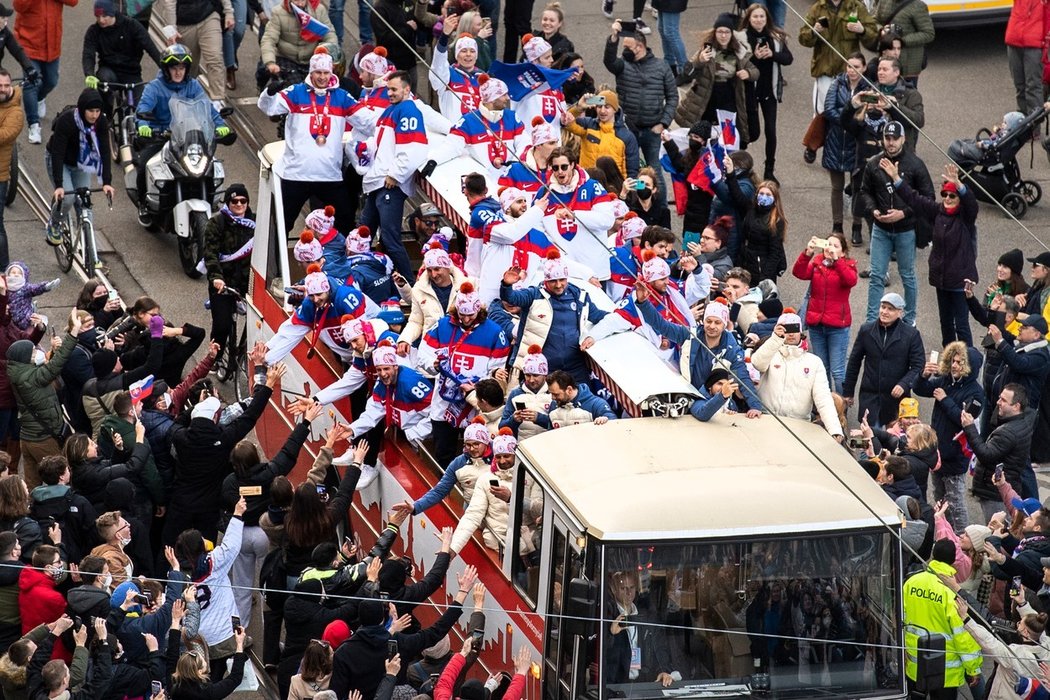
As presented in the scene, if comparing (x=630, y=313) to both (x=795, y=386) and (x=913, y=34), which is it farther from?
(x=913, y=34)

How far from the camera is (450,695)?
1141cm

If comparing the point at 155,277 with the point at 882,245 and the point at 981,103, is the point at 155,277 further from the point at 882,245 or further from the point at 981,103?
the point at 981,103

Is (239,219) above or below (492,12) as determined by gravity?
above

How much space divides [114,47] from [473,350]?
7860mm

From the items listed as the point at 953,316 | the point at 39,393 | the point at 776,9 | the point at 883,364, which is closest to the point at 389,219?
the point at 39,393

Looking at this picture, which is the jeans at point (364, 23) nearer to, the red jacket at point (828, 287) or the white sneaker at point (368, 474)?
the red jacket at point (828, 287)

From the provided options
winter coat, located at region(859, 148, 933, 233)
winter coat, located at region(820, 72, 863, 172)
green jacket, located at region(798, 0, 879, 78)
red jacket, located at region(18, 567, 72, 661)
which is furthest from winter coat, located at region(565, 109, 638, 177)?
red jacket, located at region(18, 567, 72, 661)

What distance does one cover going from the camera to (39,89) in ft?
67.2

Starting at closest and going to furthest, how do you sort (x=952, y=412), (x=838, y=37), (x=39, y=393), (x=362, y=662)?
(x=362, y=662)
(x=39, y=393)
(x=952, y=412)
(x=838, y=37)

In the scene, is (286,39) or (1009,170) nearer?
(1009,170)

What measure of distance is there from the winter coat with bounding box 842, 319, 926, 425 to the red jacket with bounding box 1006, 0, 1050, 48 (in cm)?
570

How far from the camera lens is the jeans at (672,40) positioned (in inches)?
832

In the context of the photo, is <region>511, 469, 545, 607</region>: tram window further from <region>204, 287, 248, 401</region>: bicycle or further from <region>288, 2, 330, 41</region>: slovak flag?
<region>288, 2, 330, 41</region>: slovak flag

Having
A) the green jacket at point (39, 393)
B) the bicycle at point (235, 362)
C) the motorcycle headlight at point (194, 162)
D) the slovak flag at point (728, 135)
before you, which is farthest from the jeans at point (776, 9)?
the green jacket at point (39, 393)
